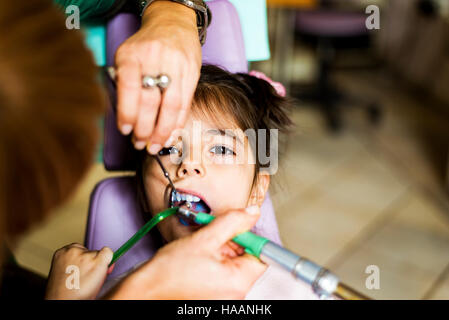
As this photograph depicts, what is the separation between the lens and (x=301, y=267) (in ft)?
1.90

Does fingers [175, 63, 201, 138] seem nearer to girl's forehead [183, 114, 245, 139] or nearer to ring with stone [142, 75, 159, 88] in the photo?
ring with stone [142, 75, 159, 88]

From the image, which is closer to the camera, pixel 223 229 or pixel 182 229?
pixel 223 229

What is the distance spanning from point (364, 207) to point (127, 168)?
1276 millimetres

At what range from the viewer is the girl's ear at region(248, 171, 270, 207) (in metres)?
0.96

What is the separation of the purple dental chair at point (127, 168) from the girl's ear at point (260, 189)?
1.4 inches

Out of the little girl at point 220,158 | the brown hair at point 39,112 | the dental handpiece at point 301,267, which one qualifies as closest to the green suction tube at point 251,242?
the dental handpiece at point 301,267

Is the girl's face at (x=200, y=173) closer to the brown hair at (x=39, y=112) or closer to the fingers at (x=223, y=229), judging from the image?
the fingers at (x=223, y=229)

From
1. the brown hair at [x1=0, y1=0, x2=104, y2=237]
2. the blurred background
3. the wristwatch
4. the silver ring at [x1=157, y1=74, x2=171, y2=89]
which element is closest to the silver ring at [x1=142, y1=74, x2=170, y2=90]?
the silver ring at [x1=157, y1=74, x2=171, y2=89]

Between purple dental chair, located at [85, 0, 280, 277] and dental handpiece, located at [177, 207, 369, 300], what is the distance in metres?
0.33

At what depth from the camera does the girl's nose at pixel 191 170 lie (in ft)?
2.70

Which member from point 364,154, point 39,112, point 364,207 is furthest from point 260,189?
point 364,154

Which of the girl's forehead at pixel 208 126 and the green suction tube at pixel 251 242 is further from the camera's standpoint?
the girl's forehead at pixel 208 126

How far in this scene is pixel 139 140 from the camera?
2.10 ft

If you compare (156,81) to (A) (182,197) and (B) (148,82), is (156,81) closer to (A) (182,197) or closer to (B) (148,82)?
(B) (148,82)
